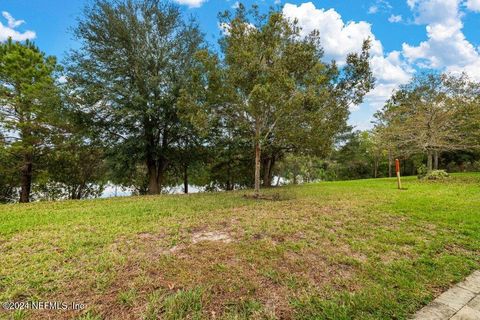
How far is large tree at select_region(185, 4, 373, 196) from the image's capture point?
7.00 meters

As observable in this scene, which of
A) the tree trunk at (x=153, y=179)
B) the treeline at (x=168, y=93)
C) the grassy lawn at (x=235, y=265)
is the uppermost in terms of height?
the treeline at (x=168, y=93)

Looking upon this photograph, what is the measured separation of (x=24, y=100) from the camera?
1087 centimetres

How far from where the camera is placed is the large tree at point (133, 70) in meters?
10.0

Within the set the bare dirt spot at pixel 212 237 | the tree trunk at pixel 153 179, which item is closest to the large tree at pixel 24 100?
the tree trunk at pixel 153 179

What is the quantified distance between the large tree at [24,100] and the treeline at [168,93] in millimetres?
52

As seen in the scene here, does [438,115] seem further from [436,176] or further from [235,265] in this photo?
[235,265]

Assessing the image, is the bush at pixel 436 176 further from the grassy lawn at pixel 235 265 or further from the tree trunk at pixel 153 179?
the tree trunk at pixel 153 179

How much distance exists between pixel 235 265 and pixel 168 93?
9009mm

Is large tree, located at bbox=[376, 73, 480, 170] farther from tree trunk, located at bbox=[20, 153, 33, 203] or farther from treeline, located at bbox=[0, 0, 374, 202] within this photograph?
tree trunk, located at bbox=[20, 153, 33, 203]

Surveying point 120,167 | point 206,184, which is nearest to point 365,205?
point 120,167

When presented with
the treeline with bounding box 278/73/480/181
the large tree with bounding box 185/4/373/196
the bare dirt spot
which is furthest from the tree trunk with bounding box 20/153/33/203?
the treeline with bounding box 278/73/480/181

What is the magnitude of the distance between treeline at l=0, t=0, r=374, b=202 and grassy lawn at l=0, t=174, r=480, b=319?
4034 millimetres

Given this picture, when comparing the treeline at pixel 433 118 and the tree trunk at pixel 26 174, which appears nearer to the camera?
the tree trunk at pixel 26 174

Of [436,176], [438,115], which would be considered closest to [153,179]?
[436,176]
